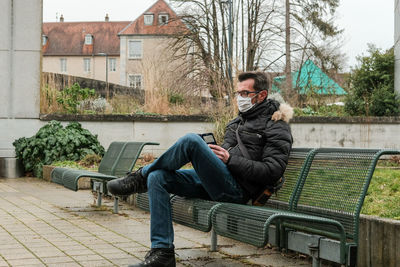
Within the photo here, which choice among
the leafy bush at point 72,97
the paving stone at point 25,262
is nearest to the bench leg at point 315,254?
the paving stone at point 25,262

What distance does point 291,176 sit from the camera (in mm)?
4867

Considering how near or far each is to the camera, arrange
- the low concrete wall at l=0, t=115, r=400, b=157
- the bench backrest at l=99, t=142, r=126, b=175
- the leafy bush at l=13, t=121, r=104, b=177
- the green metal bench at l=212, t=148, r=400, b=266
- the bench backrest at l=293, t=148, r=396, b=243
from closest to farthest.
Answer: the green metal bench at l=212, t=148, r=400, b=266
the bench backrest at l=293, t=148, r=396, b=243
the bench backrest at l=99, t=142, r=126, b=175
the leafy bush at l=13, t=121, r=104, b=177
the low concrete wall at l=0, t=115, r=400, b=157

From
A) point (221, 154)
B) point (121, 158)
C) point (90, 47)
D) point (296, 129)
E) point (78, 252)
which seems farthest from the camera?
point (90, 47)

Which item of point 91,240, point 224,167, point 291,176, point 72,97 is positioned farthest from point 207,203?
point 72,97

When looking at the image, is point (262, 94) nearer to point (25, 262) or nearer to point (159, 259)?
point (159, 259)

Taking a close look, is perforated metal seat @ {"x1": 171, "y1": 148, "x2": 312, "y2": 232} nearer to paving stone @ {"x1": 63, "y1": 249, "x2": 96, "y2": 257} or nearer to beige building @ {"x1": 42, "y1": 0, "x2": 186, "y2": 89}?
paving stone @ {"x1": 63, "y1": 249, "x2": 96, "y2": 257}

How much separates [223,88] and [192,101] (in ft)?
8.39

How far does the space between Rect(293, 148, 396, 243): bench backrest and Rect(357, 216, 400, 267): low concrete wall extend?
385mm

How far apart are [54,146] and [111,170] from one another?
5.35m

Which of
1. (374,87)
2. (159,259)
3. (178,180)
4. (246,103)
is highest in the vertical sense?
(374,87)

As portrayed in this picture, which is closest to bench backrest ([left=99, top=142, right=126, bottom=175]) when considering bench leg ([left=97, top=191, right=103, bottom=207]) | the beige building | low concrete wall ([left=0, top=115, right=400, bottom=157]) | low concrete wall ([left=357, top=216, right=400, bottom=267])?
bench leg ([left=97, top=191, right=103, bottom=207])

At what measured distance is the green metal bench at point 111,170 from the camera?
7504 mm

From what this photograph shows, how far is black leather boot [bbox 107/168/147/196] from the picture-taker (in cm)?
494

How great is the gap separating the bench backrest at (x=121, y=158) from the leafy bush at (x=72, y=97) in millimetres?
6860
